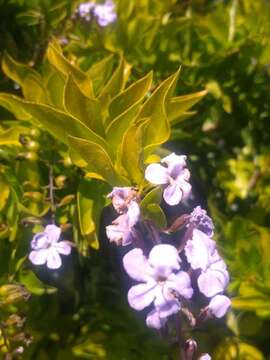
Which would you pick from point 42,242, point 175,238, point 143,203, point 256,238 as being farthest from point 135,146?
point 256,238

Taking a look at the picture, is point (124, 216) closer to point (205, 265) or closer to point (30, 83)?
point (205, 265)

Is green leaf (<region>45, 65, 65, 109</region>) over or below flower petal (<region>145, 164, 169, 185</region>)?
over

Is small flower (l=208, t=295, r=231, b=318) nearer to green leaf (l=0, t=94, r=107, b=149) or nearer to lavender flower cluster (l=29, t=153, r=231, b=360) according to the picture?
lavender flower cluster (l=29, t=153, r=231, b=360)

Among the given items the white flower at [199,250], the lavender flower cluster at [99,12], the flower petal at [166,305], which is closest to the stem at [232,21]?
the lavender flower cluster at [99,12]

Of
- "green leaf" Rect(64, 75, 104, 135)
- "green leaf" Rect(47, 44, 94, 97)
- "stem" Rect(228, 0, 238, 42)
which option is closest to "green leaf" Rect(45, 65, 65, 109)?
"green leaf" Rect(47, 44, 94, 97)

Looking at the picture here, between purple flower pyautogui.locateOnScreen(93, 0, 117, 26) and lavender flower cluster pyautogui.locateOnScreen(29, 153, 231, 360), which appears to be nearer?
lavender flower cluster pyautogui.locateOnScreen(29, 153, 231, 360)

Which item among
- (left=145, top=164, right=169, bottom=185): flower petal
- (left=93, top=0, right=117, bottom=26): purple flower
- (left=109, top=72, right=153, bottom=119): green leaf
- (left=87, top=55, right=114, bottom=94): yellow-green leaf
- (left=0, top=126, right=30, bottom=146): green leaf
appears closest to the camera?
(left=145, top=164, right=169, bottom=185): flower petal

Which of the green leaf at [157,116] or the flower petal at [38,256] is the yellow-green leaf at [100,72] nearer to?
the green leaf at [157,116]
